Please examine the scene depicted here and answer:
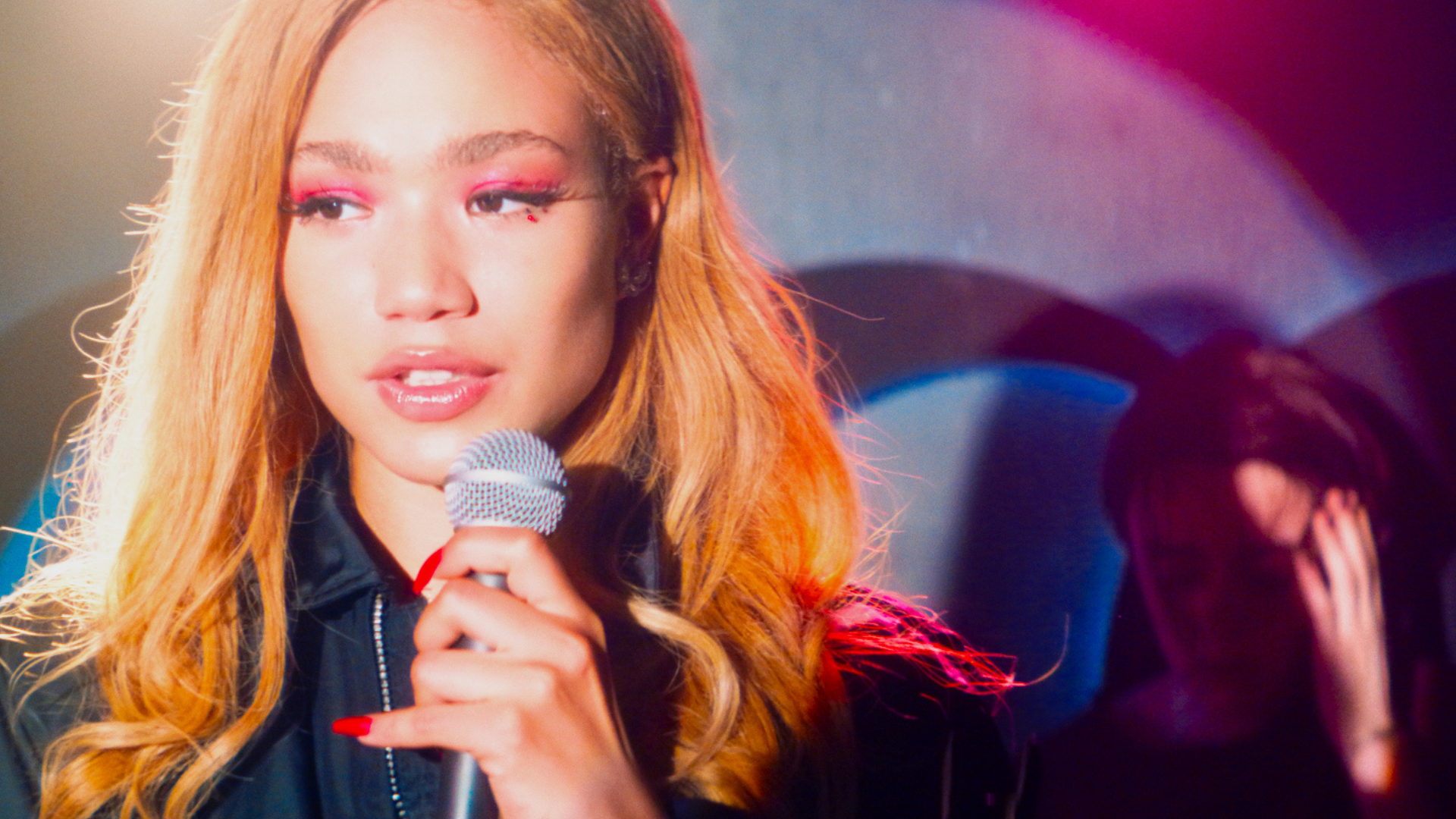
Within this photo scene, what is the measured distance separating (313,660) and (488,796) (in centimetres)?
44

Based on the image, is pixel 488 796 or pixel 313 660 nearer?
pixel 488 796

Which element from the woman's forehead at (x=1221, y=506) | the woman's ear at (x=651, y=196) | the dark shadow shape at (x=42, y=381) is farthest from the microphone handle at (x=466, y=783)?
the woman's forehead at (x=1221, y=506)

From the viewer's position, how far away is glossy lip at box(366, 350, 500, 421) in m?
1.09

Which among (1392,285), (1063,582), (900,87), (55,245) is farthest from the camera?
(1392,285)

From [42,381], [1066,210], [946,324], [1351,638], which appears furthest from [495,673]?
[1351,638]

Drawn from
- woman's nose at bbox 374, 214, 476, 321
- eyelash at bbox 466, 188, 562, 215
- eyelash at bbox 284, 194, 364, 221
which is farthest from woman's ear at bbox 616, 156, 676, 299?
eyelash at bbox 284, 194, 364, 221

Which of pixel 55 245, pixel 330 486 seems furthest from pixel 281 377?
pixel 55 245

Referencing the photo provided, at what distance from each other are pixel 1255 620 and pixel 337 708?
5.54ft

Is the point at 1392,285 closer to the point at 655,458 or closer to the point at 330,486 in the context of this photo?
the point at 655,458

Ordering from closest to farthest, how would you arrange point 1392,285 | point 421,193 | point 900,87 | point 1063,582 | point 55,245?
point 421,193, point 55,245, point 900,87, point 1063,582, point 1392,285

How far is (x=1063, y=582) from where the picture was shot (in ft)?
6.06

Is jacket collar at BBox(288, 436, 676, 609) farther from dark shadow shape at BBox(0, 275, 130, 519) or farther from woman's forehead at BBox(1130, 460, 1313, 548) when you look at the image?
woman's forehead at BBox(1130, 460, 1313, 548)

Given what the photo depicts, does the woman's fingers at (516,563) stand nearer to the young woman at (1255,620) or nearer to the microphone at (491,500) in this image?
the microphone at (491,500)

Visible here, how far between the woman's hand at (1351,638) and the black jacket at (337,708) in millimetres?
1053
